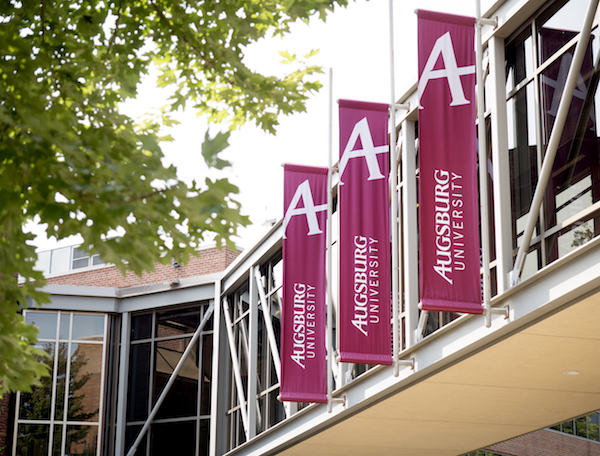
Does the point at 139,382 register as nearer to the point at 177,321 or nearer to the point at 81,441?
the point at 177,321

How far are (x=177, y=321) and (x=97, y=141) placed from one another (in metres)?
18.3

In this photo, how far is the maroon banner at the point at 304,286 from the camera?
1168 cm

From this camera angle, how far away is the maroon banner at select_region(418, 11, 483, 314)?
Answer: 8.24m

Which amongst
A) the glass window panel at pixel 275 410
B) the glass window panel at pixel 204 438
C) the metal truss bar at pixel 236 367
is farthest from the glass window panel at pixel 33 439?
the glass window panel at pixel 275 410

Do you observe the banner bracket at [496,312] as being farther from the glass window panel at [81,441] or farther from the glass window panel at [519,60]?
the glass window panel at [81,441]

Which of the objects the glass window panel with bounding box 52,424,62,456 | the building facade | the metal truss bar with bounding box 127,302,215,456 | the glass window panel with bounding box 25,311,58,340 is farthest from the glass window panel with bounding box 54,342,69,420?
the metal truss bar with bounding box 127,302,215,456

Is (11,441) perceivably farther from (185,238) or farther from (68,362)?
(185,238)

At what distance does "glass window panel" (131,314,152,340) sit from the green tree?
17032mm

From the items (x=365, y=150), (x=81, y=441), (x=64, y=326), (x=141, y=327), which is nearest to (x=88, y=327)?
(x=64, y=326)

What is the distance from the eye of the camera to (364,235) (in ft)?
33.2

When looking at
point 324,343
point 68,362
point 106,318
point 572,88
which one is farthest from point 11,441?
point 572,88

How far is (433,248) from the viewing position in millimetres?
8359

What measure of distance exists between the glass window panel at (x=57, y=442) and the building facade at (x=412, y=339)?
0.06 m

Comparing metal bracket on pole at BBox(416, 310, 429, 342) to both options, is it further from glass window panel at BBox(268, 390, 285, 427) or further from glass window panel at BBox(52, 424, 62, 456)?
glass window panel at BBox(52, 424, 62, 456)
